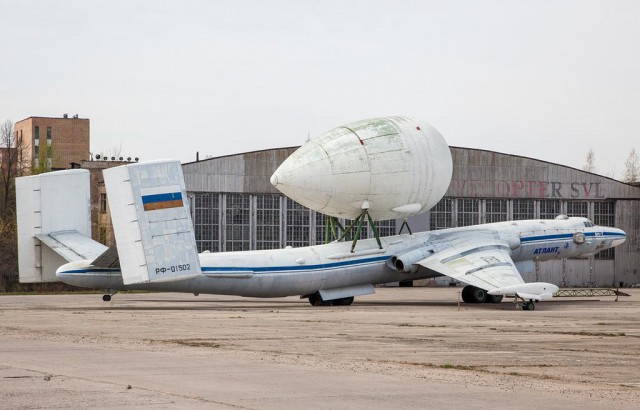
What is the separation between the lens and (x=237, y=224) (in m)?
77.9

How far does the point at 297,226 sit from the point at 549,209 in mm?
20027

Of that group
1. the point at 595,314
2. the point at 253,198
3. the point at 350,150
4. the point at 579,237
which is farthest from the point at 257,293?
the point at 253,198

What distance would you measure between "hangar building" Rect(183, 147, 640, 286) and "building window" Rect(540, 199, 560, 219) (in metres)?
0.02

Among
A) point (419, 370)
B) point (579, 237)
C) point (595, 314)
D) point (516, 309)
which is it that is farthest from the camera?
point (579, 237)

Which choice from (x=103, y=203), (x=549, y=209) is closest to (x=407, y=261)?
(x=549, y=209)

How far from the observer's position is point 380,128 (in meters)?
47.0

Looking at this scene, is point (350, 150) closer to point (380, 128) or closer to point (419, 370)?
point (380, 128)

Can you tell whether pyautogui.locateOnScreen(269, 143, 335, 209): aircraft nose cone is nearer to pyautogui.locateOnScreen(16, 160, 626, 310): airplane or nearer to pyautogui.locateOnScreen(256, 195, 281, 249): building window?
pyautogui.locateOnScreen(16, 160, 626, 310): airplane

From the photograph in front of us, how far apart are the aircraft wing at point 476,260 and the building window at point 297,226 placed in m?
28.3

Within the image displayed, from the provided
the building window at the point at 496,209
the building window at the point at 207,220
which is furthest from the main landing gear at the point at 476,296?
the building window at the point at 496,209

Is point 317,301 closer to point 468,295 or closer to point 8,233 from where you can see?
point 468,295

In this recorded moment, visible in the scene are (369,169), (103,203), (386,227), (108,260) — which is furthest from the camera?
(103,203)

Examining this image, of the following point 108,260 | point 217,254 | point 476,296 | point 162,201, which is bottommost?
point 476,296

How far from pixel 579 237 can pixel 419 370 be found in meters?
39.3
